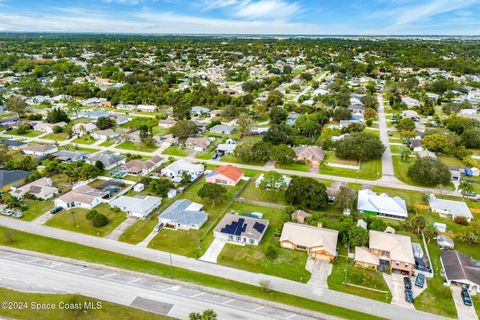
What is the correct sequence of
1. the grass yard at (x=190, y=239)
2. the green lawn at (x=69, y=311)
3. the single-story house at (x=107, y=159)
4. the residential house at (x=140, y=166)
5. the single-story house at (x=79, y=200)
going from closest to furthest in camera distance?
the green lawn at (x=69, y=311) < the grass yard at (x=190, y=239) < the single-story house at (x=79, y=200) < the residential house at (x=140, y=166) < the single-story house at (x=107, y=159)

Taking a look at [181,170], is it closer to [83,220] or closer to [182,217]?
[182,217]

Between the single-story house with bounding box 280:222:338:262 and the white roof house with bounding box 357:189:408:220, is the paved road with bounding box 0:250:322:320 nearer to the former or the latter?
the single-story house with bounding box 280:222:338:262

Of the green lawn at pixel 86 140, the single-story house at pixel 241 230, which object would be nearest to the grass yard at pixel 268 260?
the single-story house at pixel 241 230

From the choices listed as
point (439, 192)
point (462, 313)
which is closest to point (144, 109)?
point (439, 192)

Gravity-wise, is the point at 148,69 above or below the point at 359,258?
above

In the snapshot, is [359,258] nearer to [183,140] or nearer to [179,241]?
[179,241]

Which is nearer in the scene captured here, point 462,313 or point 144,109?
point 462,313

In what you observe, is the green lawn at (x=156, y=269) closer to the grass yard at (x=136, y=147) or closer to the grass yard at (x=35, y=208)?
the grass yard at (x=35, y=208)
